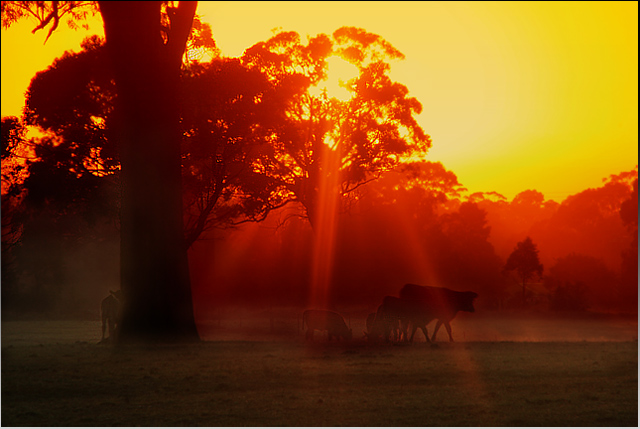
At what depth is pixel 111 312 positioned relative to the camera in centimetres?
1198

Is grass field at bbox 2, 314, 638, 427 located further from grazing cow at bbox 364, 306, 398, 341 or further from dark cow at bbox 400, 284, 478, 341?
dark cow at bbox 400, 284, 478, 341

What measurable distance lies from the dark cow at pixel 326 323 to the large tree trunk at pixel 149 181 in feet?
14.6

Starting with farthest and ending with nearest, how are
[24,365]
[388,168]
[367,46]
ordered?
[367,46]
[388,168]
[24,365]

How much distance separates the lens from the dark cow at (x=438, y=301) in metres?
16.2

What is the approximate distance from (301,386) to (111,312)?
4.16 meters

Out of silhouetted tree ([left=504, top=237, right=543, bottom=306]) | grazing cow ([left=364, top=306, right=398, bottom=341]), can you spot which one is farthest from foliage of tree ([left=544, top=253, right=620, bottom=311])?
grazing cow ([left=364, top=306, right=398, bottom=341])

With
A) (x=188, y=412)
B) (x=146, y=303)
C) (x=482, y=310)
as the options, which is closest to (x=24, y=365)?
(x=146, y=303)

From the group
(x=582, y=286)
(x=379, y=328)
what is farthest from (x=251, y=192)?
(x=582, y=286)

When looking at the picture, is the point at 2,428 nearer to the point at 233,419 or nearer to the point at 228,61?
the point at 233,419

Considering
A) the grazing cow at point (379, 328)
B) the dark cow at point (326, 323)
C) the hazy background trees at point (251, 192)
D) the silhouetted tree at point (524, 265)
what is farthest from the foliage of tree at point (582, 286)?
the grazing cow at point (379, 328)

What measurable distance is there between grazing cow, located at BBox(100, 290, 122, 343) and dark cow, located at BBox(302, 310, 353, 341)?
14.3ft

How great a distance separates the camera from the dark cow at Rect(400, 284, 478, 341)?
16.2 metres

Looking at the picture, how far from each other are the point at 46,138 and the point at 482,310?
48.4 feet

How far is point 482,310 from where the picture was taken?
77.3ft
